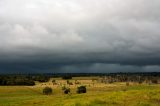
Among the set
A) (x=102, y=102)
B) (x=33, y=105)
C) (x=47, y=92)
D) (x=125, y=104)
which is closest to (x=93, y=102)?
(x=102, y=102)

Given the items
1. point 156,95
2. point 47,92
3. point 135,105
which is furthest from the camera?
point 47,92

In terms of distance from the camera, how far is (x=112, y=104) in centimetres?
5047

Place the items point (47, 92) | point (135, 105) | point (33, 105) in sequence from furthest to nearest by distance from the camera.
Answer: point (47, 92), point (33, 105), point (135, 105)

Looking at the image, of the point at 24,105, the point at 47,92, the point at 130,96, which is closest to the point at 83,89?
the point at 47,92

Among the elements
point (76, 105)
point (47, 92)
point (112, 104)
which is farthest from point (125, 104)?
point (47, 92)

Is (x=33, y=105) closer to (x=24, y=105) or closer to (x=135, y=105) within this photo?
(x=24, y=105)

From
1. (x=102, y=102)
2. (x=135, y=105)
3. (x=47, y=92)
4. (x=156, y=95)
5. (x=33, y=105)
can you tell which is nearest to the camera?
(x=135, y=105)

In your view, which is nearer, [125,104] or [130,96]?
[125,104]

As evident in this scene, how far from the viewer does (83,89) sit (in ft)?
492

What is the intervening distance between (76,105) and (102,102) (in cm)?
408

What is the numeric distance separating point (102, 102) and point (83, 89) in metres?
98.3

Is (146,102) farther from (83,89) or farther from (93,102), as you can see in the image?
(83,89)

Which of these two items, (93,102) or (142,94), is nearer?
(93,102)

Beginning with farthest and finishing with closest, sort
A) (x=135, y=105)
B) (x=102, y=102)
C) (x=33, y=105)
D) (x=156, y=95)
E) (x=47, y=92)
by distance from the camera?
(x=47, y=92)
(x=33, y=105)
(x=156, y=95)
(x=102, y=102)
(x=135, y=105)
